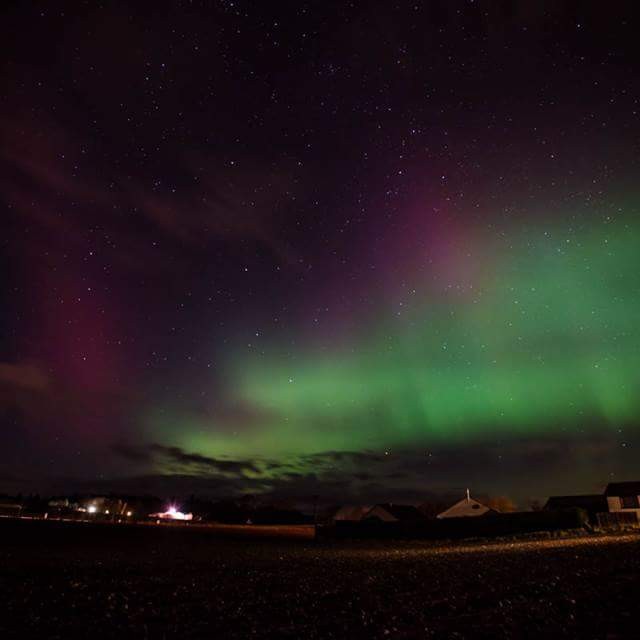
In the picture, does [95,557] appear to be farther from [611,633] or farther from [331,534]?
[331,534]

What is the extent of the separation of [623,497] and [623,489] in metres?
3.36

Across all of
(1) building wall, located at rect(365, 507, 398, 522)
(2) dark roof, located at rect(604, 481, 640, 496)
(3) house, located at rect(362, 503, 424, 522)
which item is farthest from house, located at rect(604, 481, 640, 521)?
(1) building wall, located at rect(365, 507, 398, 522)

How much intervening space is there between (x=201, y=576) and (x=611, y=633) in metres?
13.3

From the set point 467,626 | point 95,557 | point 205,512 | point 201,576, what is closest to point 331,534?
point 95,557

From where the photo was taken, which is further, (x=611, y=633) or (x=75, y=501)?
(x=75, y=501)

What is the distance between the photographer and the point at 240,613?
10.5m

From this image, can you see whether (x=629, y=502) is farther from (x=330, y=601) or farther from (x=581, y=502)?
(x=330, y=601)

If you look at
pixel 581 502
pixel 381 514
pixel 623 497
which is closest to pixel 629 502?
pixel 623 497

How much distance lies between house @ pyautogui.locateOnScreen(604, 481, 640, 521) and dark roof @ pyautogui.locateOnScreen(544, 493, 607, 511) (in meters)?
9.35

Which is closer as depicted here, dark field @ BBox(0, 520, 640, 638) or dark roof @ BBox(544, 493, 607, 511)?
dark field @ BBox(0, 520, 640, 638)

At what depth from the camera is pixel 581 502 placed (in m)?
102

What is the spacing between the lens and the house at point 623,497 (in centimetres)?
8106

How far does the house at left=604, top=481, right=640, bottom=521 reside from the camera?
266 ft

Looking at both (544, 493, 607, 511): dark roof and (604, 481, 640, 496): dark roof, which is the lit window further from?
(544, 493, 607, 511): dark roof
